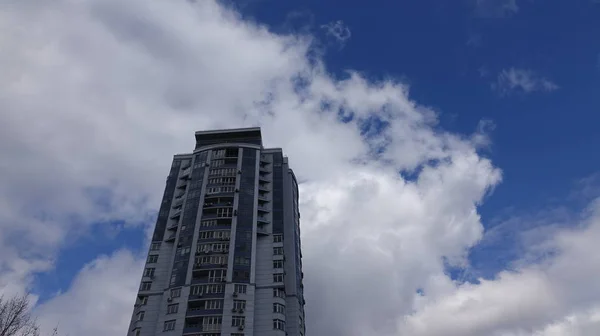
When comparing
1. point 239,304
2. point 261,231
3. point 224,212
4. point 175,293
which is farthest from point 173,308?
point 261,231

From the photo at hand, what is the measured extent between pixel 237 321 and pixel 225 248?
15762mm

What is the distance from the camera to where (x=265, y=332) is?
269ft

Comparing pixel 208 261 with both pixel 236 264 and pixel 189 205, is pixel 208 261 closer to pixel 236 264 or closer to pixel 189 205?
pixel 236 264

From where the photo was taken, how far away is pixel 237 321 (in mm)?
80562

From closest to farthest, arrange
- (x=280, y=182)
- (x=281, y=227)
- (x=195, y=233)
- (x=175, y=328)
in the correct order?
(x=175, y=328), (x=195, y=233), (x=281, y=227), (x=280, y=182)

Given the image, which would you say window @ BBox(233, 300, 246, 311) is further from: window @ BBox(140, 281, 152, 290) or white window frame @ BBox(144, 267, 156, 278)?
white window frame @ BBox(144, 267, 156, 278)

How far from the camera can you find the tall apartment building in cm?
8262

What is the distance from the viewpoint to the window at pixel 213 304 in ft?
269

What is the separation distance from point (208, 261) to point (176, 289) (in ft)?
26.3

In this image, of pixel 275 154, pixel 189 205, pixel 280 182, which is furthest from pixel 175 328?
pixel 275 154

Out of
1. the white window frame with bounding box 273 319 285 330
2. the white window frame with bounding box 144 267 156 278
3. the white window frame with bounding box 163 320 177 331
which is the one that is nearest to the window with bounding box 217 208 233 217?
the white window frame with bounding box 144 267 156 278

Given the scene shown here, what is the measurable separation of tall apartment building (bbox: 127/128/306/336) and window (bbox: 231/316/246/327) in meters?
0.19

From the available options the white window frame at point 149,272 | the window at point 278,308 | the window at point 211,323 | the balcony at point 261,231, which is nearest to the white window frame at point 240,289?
the window at point 211,323

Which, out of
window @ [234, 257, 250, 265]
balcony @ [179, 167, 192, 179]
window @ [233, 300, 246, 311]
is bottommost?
window @ [233, 300, 246, 311]
